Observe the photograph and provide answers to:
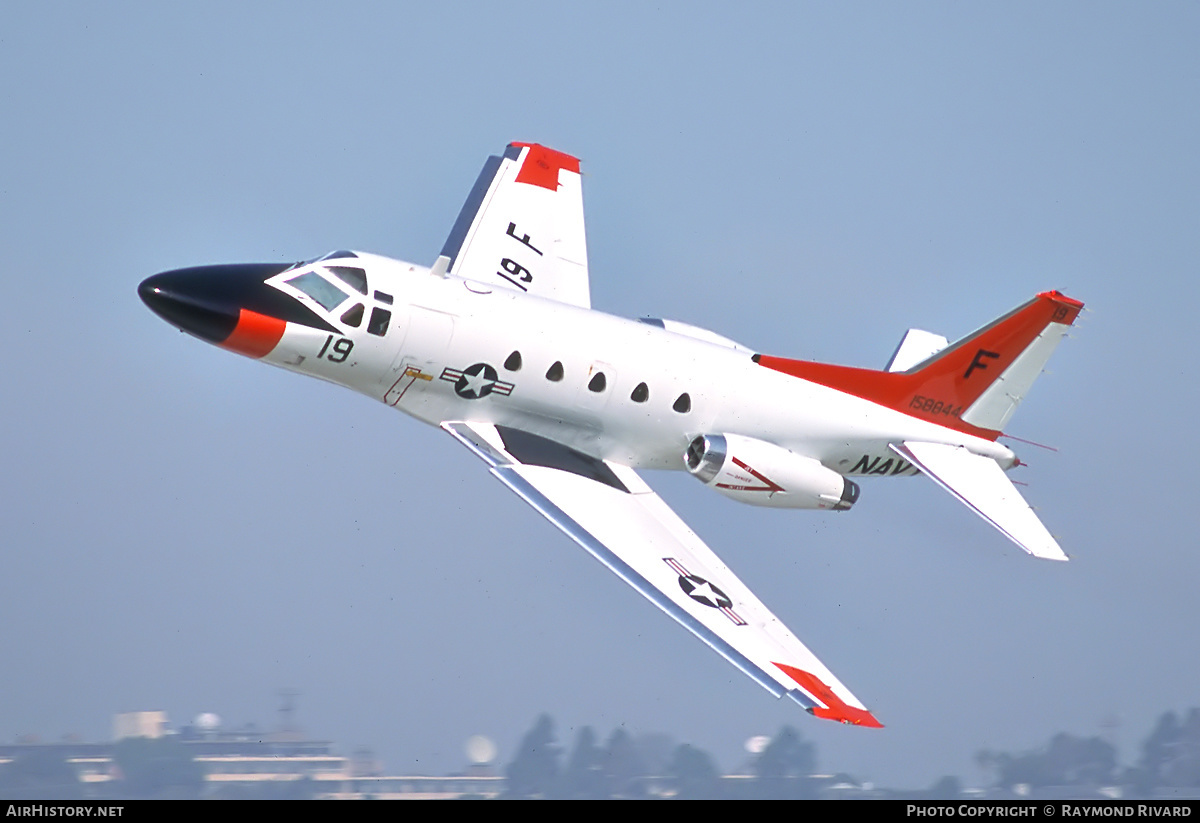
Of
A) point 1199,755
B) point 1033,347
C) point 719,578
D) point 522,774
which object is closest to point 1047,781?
point 1199,755

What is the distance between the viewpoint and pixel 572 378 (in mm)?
32938

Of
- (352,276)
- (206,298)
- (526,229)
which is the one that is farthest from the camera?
(526,229)

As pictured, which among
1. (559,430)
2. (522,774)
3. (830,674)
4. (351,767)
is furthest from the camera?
(522,774)

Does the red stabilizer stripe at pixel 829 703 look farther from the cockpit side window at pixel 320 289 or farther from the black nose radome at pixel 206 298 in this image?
the black nose radome at pixel 206 298

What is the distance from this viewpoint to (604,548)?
31344 mm

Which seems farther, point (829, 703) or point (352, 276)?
point (352, 276)

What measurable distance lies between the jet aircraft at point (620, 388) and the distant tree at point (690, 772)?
40127mm

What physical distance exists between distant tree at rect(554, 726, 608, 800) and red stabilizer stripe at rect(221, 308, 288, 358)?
5272 cm

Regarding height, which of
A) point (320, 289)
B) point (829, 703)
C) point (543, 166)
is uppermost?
point (543, 166)

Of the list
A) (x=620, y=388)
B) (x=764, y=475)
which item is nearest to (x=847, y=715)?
(x=764, y=475)

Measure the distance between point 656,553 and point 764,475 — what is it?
4.05 meters

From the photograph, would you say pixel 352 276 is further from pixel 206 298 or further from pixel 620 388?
pixel 620 388

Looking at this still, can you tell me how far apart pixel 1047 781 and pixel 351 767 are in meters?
34.4
